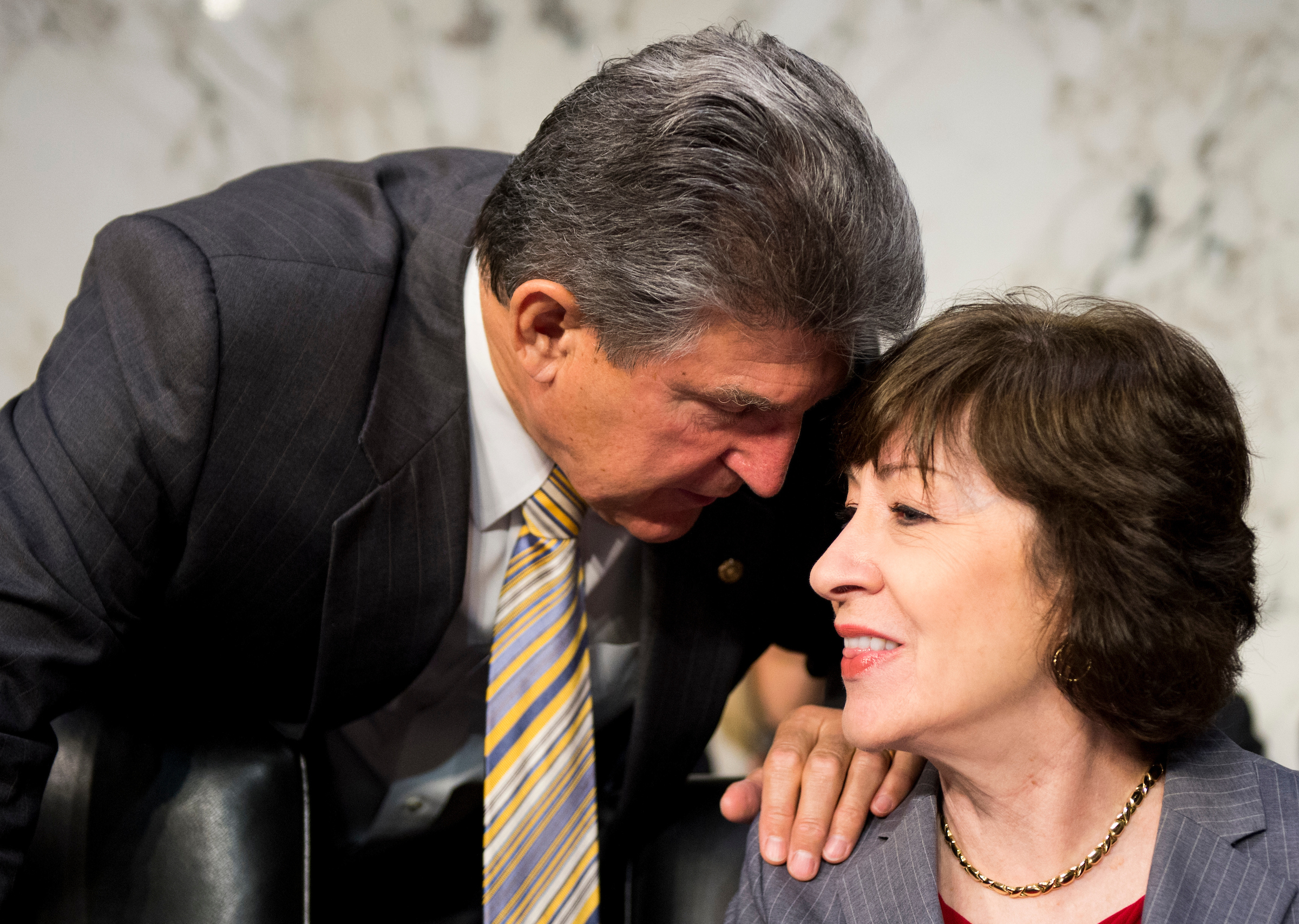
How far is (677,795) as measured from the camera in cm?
185

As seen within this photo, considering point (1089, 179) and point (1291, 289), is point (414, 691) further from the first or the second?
point (1291, 289)

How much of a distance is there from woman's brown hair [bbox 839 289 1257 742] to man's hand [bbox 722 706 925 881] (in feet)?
1.04

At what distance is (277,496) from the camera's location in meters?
1.51

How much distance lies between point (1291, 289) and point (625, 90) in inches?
67.9

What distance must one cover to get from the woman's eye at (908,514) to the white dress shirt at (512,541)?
1.93 feet

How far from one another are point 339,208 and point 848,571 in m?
0.94

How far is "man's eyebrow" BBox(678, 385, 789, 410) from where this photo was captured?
55.8 inches

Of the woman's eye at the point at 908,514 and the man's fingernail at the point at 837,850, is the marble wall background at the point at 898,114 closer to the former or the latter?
the woman's eye at the point at 908,514

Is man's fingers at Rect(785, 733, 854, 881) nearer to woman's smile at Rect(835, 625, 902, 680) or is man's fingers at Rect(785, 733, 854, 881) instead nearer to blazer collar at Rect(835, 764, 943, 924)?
blazer collar at Rect(835, 764, 943, 924)

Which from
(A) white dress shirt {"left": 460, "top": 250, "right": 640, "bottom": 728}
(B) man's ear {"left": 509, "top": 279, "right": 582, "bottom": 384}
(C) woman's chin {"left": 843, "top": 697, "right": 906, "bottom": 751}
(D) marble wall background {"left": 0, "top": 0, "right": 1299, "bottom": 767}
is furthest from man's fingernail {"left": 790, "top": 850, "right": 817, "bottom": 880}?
(D) marble wall background {"left": 0, "top": 0, "right": 1299, "bottom": 767}

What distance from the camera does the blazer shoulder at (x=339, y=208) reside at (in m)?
1.53

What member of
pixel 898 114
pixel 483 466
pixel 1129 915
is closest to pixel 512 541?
pixel 483 466

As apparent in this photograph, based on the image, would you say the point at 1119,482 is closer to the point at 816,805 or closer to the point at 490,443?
the point at 816,805

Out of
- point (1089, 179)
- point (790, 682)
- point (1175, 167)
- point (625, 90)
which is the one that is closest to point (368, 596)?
point (625, 90)
